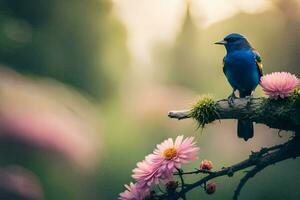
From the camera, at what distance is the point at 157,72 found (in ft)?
5.85

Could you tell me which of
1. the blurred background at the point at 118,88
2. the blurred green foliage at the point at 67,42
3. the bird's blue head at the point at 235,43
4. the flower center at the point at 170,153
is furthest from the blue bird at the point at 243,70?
the blurred green foliage at the point at 67,42

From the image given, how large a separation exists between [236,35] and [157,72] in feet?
1.03

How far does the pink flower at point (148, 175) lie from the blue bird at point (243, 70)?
0.30m

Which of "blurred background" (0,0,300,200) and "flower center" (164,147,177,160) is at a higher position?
"blurred background" (0,0,300,200)

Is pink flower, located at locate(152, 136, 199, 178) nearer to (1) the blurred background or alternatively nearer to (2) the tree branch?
(2) the tree branch

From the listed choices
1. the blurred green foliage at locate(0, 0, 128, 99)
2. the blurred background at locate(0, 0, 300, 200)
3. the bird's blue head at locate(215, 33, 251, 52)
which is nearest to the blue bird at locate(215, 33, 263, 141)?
the bird's blue head at locate(215, 33, 251, 52)

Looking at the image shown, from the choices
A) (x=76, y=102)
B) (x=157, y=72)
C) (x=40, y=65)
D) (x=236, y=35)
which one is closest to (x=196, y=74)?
(x=157, y=72)

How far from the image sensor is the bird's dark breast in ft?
4.93

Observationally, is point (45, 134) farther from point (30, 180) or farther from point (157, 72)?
point (157, 72)

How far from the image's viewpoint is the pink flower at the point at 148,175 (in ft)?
4.22

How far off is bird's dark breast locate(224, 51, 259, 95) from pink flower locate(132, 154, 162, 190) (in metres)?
0.35

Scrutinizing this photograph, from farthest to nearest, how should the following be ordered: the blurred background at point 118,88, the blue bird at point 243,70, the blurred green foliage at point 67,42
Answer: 1. the blurred green foliage at point 67,42
2. the blurred background at point 118,88
3. the blue bird at point 243,70

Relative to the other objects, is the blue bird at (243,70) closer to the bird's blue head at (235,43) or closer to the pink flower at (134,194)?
the bird's blue head at (235,43)

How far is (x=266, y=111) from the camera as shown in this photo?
1290 millimetres
